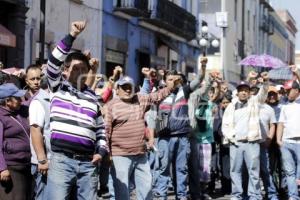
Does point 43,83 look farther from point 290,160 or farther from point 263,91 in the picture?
point 290,160

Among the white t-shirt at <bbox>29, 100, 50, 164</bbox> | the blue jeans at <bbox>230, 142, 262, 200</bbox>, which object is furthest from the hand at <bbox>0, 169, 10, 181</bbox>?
the blue jeans at <bbox>230, 142, 262, 200</bbox>

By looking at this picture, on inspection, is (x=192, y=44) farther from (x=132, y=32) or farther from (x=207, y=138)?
(x=207, y=138)

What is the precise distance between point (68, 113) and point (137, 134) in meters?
2.06

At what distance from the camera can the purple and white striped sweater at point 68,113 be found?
6.98 metres

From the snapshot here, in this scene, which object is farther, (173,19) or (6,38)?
(173,19)

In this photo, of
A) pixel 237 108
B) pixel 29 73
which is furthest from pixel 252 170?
pixel 29 73

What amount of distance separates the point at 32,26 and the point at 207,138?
7093mm

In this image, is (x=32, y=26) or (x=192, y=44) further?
(x=192, y=44)

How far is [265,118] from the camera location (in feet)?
39.0

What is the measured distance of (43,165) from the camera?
7.35 meters

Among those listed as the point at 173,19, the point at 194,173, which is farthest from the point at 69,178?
the point at 173,19

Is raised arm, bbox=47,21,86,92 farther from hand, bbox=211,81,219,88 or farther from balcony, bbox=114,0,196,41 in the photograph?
balcony, bbox=114,0,196,41

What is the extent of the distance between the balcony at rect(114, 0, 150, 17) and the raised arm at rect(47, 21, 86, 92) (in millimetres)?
16615

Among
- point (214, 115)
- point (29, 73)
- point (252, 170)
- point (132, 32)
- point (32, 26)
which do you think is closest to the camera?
point (29, 73)
